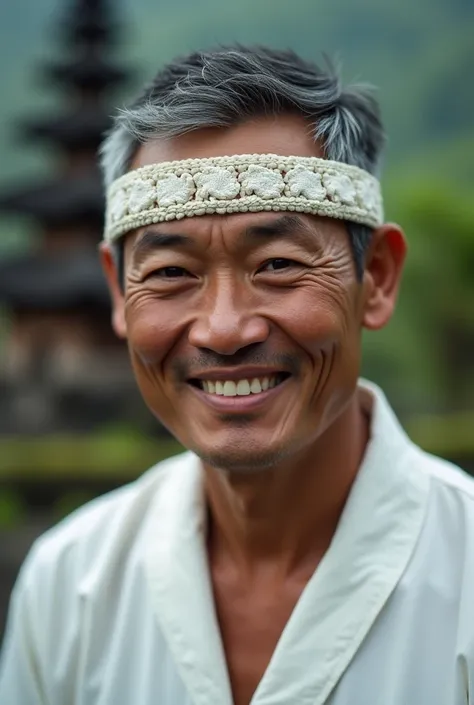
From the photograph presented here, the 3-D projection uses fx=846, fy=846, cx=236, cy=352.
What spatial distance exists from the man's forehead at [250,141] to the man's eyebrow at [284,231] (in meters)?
0.16

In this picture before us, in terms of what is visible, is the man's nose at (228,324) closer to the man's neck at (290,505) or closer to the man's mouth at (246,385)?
the man's mouth at (246,385)

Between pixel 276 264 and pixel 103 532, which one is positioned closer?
pixel 276 264

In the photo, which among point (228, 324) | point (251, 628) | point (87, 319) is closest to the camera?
point (228, 324)

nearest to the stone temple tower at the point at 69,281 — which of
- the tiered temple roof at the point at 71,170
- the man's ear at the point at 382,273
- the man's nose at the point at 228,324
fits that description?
the tiered temple roof at the point at 71,170

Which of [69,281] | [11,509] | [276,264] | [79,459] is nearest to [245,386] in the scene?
[276,264]

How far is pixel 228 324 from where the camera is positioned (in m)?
1.81

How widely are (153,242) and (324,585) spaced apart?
0.90m

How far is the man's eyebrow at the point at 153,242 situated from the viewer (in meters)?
1.90

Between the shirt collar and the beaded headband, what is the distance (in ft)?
2.12

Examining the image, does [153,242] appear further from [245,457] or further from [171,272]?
[245,457]

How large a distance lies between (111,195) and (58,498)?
26.8ft

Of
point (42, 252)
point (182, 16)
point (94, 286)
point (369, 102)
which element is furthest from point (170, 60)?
point (182, 16)

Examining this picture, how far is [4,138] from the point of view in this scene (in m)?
48.0

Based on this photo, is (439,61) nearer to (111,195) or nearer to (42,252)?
(42,252)
